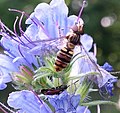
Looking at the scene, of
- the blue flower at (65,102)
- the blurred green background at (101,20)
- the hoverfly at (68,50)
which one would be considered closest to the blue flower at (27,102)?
the blue flower at (65,102)

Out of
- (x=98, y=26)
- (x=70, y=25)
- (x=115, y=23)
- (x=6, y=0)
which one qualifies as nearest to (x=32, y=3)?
(x=6, y=0)

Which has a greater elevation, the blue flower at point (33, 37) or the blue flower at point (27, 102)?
the blue flower at point (33, 37)

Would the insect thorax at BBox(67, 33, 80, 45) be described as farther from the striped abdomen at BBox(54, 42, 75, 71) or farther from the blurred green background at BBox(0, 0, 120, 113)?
the blurred green background at BBox(0, 0, 120, 113)

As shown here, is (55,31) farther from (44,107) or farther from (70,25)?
(44,107)

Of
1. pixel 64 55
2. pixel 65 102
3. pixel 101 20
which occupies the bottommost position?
pixel 101 20

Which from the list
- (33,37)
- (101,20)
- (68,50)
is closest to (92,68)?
A: (68,50)

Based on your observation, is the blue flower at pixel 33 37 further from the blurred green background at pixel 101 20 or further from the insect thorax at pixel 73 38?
the blurred green background at pixel 101 20

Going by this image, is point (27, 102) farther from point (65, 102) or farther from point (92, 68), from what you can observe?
point (92, 68)
